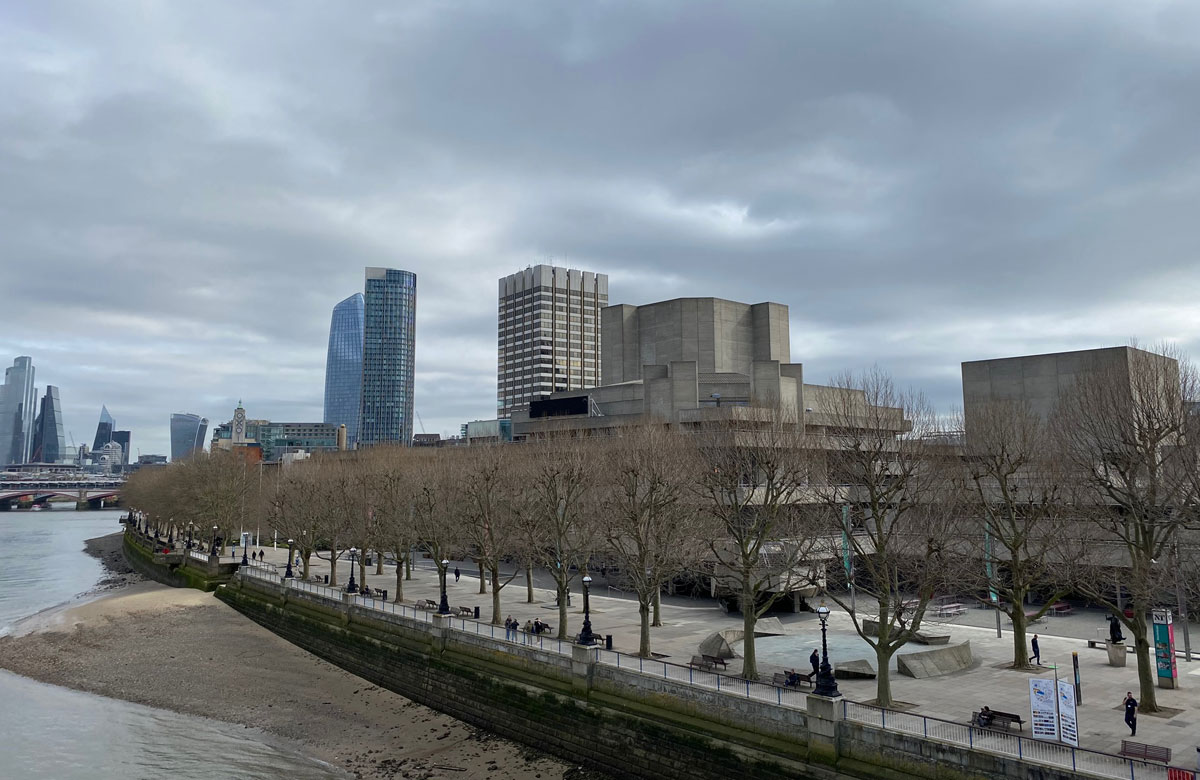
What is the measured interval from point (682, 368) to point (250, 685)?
52.8 metres

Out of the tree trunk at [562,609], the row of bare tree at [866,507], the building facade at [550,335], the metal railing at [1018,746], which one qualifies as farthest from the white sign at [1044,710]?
the building facade at [550,335]

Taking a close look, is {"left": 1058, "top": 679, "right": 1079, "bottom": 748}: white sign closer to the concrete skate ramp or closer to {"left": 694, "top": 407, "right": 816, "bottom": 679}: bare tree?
the concrete skate ramp

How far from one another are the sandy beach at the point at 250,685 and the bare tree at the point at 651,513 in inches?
363

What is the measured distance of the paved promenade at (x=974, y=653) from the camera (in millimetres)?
23125

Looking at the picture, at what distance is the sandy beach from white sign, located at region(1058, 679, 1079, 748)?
15889 mm

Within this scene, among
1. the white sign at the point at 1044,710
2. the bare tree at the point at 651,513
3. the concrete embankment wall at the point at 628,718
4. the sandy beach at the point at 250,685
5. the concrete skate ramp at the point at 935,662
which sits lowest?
the sandy beach at the point at 250,685

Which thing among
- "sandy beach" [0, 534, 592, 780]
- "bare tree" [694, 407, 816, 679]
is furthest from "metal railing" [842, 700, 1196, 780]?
"sandy beach" [0, 534, 592, 780]

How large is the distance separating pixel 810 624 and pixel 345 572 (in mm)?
46231

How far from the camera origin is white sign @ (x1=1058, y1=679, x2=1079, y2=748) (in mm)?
19719

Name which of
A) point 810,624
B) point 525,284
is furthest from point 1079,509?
point 525,284

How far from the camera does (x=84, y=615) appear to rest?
57125mm

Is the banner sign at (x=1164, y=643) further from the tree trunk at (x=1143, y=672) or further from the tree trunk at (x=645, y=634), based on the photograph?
the tree trunk at (x=645, y=634)

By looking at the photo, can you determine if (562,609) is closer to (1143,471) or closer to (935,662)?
(935,662)

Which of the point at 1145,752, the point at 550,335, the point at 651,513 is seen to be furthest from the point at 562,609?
the point at 550,335
